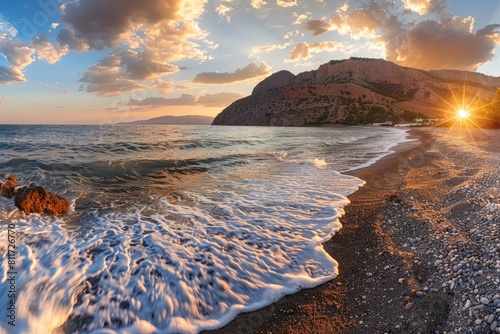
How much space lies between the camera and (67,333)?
3.77m

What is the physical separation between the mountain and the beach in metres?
113

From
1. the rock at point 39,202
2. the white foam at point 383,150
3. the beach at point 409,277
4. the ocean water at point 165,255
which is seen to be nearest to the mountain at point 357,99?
the white foam at point 383,150

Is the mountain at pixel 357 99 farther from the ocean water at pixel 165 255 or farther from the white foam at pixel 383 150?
the ocean water at pixel 165 255

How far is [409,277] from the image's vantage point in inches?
176

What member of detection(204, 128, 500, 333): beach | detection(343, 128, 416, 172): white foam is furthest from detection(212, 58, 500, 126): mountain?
detection(204, 128, 500, 333): beach

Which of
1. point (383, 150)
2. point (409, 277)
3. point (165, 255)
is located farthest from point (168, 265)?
point (383, 150)

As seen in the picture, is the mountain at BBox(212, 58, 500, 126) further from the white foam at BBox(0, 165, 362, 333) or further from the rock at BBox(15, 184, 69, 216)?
the rock at BBox(15, 184, 69, 216)

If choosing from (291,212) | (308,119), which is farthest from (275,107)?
(291,212)

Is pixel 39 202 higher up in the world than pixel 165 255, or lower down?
higher up

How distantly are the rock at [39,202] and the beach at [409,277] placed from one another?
7.02m

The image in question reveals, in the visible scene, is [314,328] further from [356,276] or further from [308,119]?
[308,119]

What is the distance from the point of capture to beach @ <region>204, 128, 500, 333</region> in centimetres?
357

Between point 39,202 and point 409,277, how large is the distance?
9.76 metres

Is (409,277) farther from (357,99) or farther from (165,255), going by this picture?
(357,99)
